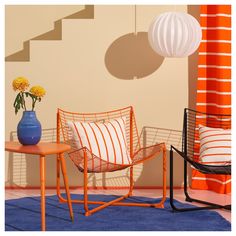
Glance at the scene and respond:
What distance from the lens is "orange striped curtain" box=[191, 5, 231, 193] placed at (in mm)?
5359

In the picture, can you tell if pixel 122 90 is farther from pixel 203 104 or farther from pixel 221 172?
pixel 221 172

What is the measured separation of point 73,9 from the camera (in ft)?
19.0

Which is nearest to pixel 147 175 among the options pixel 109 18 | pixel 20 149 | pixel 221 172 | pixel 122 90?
pixel 122 90

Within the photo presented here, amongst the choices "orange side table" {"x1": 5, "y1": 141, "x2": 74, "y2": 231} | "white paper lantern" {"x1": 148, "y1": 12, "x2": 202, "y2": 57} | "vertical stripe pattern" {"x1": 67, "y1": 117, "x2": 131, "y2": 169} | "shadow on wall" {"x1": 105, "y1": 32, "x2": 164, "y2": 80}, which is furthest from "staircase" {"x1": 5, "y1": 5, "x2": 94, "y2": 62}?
"orange side table" {"x1": 5, "y1": 141, "x2": 74, "y2": 231}

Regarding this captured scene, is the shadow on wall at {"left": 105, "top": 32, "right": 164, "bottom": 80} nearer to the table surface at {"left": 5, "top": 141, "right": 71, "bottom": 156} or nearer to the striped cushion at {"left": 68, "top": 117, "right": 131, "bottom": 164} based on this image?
the striped cushion at {"left": 68, "top": 117, "right": 131, "bottom": 164}

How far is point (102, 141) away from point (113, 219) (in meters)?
0.76

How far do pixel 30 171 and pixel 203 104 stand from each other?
77.0 inches

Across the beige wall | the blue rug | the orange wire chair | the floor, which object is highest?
the beige wall

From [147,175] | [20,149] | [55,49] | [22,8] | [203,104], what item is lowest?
[147,175]

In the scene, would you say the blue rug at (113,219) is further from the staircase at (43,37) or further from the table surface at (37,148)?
the staircase at (43,37)

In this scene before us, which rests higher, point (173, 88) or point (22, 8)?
point (22, 8)

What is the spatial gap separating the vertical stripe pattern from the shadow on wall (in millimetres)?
942

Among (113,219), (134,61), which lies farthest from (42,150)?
(134,61)

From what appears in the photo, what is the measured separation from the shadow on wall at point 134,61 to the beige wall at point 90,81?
0.15ft
